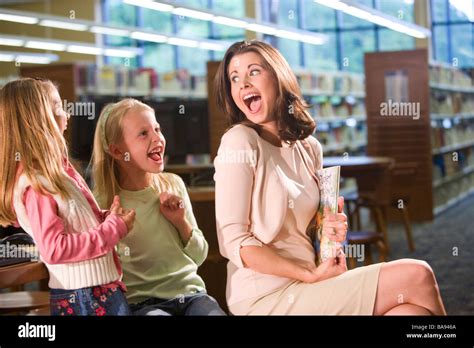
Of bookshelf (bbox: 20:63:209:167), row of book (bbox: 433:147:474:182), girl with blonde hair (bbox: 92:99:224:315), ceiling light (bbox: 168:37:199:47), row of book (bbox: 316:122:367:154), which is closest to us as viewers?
girl with blonde hair (bbox: 92:99:224:315)

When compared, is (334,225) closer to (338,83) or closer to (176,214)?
(176,214)

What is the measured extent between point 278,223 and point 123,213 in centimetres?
48

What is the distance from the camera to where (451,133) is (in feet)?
16.0

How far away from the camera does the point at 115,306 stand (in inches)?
90.8

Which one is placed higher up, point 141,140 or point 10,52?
point 10,52

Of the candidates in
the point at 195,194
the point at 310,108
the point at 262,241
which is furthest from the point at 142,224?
the point at 310,108

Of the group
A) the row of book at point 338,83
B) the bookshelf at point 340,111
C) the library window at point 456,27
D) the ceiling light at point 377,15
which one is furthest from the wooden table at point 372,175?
the row of book at point 338,83

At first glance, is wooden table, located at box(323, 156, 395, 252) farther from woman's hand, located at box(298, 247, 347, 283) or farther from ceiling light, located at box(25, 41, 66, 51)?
woman's hand, located at box(298, 247, 347, 283)

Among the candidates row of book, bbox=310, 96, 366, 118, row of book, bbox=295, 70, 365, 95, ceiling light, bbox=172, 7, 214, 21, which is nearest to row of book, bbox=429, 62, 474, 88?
ceiling light, bbox=172, 7, 214, 21

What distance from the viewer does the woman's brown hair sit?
2311 millimetres

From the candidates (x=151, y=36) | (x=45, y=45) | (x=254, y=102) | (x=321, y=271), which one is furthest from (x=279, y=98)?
(x=45, y=45)

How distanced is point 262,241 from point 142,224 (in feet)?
1.37

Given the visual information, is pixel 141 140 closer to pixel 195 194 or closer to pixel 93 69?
pixel 195 194
